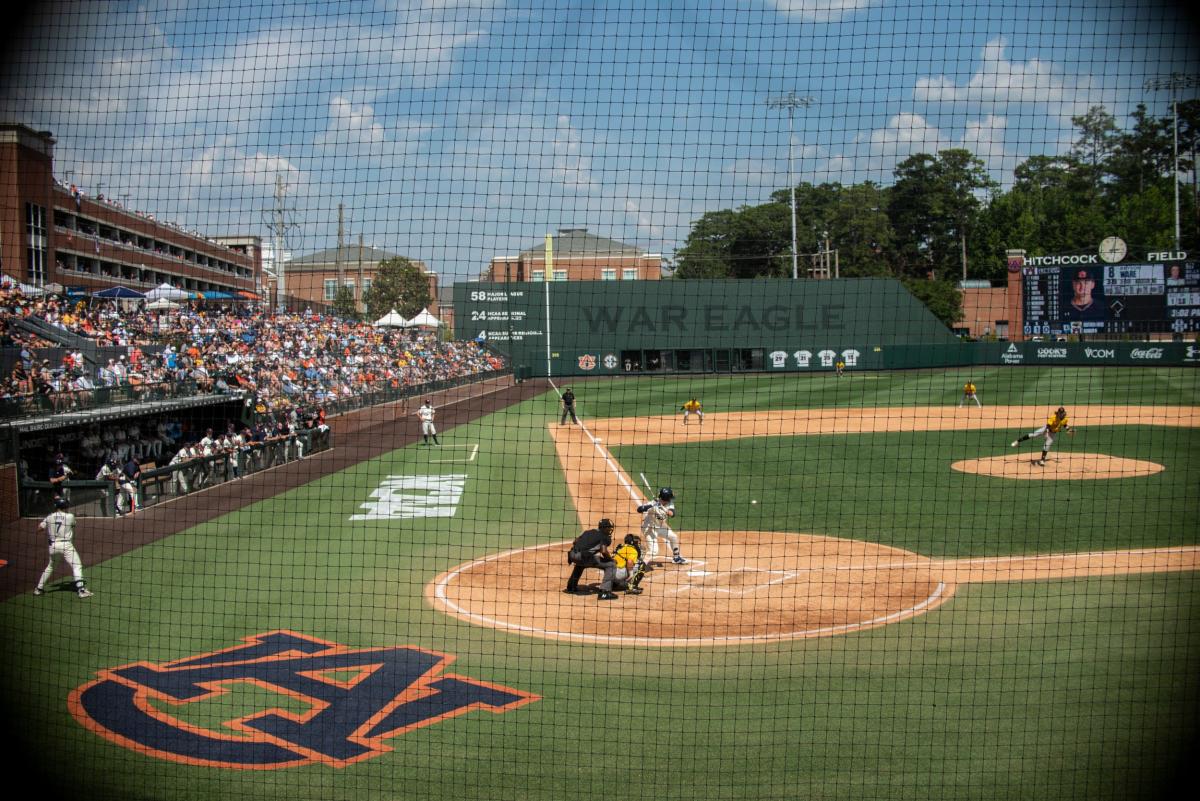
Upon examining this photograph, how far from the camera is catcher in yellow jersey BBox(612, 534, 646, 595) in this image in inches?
485

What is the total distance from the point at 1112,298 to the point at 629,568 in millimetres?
30179

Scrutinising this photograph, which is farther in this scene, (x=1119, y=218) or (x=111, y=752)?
(x=1119, y=218)

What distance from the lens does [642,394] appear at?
148 ft

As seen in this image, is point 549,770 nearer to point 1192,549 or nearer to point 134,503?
point 1192,549

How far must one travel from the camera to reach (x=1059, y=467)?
2084 cm

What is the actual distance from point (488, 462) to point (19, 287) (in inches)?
443

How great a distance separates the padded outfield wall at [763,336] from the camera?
132 ft

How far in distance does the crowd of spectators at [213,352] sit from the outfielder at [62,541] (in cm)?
535

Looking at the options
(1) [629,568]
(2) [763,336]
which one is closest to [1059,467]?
(1) [629,568]

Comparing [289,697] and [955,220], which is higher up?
[955,220]

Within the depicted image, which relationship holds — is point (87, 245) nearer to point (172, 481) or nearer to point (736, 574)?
point (172, 481)

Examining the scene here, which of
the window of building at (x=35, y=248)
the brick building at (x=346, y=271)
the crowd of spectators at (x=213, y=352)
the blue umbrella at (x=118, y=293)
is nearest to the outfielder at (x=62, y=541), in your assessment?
the brick building at (x=346, y=271)

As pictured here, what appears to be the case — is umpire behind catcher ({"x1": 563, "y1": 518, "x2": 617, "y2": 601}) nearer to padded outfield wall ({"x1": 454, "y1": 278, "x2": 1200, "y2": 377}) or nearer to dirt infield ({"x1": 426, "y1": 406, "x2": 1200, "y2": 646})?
dirt infield ({"x1": 426, "y1": 406, "x2": 1200, "y2": 646})

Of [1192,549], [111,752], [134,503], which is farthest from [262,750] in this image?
[1192,549]
